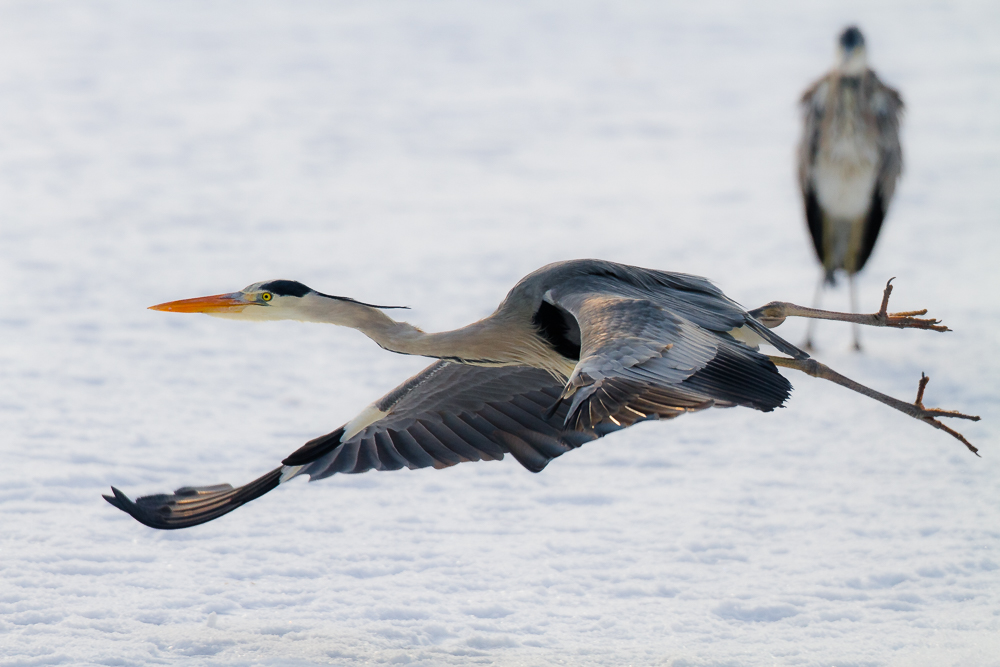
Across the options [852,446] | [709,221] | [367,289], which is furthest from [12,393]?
[709,221]

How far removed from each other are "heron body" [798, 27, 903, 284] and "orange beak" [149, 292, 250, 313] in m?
3.68

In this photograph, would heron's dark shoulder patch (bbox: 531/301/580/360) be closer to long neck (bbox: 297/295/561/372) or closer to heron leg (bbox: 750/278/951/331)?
long neck (bbox: 297/295/561/372)

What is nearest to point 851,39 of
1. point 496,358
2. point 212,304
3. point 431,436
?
point 496,358

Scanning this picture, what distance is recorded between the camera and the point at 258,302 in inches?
159

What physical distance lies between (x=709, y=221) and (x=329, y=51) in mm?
6940

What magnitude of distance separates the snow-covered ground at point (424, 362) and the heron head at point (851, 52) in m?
1.33

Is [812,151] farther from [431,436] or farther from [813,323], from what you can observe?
[431,436]

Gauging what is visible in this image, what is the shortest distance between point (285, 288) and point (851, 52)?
384 centimetres

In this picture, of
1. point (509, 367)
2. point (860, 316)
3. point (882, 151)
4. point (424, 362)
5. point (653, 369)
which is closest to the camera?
point (653, 369)

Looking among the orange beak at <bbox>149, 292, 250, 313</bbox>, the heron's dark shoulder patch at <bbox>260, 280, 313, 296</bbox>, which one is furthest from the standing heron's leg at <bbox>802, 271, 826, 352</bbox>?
the orange beak at <bbox>149, 292, 250, 313</bbox>

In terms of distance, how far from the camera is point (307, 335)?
680cm

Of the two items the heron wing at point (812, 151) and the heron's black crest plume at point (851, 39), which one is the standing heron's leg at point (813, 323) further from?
the heron's black crest plume at point (851, 39)

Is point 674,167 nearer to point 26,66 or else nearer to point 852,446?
point 852,446

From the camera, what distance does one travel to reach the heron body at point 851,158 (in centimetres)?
648
